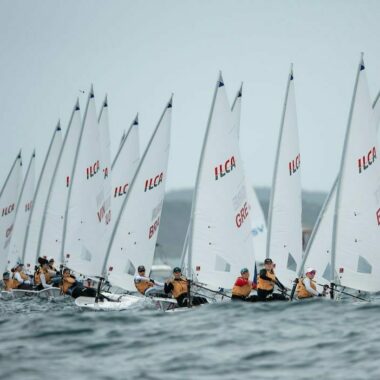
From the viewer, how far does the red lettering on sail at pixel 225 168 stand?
32.0 meters

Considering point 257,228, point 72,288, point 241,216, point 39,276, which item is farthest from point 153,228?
point 257,228

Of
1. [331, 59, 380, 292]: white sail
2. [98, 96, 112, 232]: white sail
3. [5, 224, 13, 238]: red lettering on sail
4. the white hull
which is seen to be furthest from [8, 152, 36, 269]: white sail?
[331, 59, 380, 292]: white sail

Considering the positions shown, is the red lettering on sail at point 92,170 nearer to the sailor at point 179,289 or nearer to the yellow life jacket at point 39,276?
the yellow life jacket at point 39,276

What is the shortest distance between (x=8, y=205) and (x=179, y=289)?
91.1ft

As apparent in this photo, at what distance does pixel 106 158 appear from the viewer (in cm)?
4619

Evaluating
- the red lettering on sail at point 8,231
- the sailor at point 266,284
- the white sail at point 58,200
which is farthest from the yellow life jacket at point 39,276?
the red lettering on sail at point 8,231

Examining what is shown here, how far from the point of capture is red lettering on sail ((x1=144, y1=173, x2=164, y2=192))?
3540 cm

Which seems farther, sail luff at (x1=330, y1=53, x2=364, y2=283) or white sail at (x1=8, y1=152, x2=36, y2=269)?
white sail at (x1=8, y1=152, x2=36, y2=269)

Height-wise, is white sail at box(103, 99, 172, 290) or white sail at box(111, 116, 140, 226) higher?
white sail at box(111, 116, 140, 226)

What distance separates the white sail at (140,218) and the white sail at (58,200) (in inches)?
449

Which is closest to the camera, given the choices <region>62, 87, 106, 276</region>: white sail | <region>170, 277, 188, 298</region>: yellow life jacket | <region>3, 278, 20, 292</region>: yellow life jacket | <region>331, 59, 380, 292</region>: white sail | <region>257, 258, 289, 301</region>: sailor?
<region>257, 258, 289, 301</region>: sailor

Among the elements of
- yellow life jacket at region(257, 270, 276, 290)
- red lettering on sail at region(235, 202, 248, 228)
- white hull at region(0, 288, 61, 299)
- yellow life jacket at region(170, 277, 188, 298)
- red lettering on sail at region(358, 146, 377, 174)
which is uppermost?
red lettering on sail at region(358, 146, 377, 174)

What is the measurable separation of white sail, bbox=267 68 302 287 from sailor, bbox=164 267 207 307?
794 centimetres

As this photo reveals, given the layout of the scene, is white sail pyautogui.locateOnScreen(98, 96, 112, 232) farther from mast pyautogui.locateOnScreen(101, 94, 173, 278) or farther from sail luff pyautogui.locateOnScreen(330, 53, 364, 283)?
sail luff pyautogui.locateOnScreen(330, 53, 364, 283)
